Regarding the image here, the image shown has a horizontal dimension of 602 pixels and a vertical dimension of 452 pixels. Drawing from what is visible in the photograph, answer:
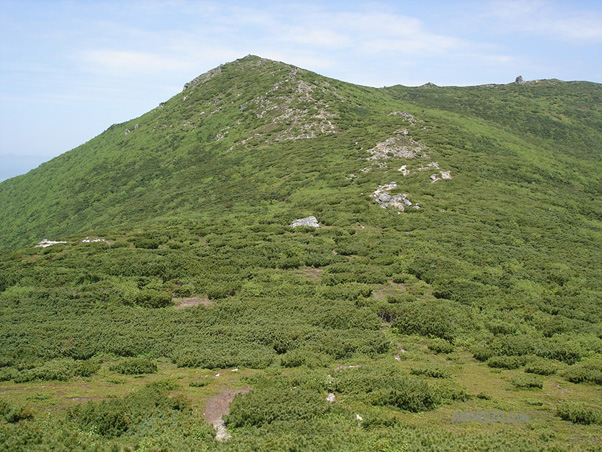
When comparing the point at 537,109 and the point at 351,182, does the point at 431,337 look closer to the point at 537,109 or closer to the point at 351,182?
the point at 351,182

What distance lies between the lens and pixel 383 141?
59719mm

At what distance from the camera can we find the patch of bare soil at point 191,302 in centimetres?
2368

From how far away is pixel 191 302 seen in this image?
24.3 m

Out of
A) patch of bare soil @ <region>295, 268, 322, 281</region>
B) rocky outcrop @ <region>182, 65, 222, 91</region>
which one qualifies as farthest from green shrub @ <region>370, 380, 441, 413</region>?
rocky outcrop @ <region>182, 65, 222, 91</region>

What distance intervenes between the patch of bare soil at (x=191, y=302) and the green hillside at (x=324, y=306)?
7.0 inches

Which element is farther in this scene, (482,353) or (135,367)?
(482,353)

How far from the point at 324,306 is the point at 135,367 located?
10.6 m

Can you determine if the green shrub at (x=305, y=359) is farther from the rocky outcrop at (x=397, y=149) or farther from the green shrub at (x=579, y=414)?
the rocky outcrop at (x=397, y=149)

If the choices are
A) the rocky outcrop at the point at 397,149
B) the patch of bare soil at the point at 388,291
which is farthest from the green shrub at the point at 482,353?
the rocky outcrop at the point at 397,149

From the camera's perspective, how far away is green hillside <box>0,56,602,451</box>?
12094 millimetres

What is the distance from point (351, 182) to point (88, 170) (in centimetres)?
5877

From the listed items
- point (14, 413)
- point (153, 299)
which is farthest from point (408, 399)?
point (153, 299)

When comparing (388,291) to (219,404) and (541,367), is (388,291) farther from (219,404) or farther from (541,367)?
(219,404)

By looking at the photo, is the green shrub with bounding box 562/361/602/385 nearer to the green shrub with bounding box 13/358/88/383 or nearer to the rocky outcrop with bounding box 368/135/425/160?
the green shrub with bounding box 13/358/88/383
